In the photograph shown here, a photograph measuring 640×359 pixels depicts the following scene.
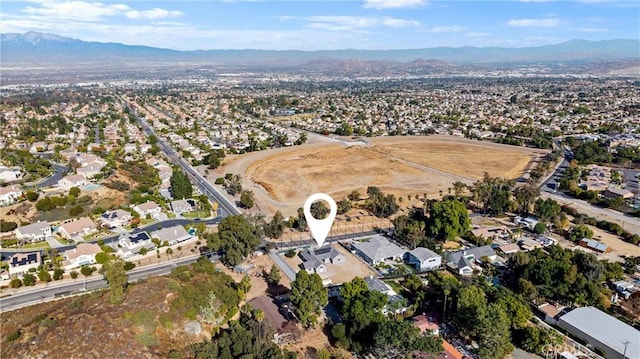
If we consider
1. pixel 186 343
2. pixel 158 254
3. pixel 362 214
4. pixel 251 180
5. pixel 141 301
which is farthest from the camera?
pixel 251 180

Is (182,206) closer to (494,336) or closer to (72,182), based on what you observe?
(72,182)

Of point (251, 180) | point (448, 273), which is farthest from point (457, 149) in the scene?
point (448, 273)

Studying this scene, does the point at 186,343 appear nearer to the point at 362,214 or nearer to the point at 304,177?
the point at 362,214

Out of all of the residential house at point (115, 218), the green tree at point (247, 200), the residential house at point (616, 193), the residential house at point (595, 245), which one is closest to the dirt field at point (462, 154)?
the residential house at point (616, 193)

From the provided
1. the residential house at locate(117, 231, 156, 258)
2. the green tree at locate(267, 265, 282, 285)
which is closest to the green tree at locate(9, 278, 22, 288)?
the residential house at locate(117, 231, 156, 258)

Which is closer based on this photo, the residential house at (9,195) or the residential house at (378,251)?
the residential house at (378,251)

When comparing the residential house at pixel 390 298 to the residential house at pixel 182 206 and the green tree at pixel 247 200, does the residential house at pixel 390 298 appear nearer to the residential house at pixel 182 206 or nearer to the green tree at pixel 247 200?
the green tree at pixel 247 200
